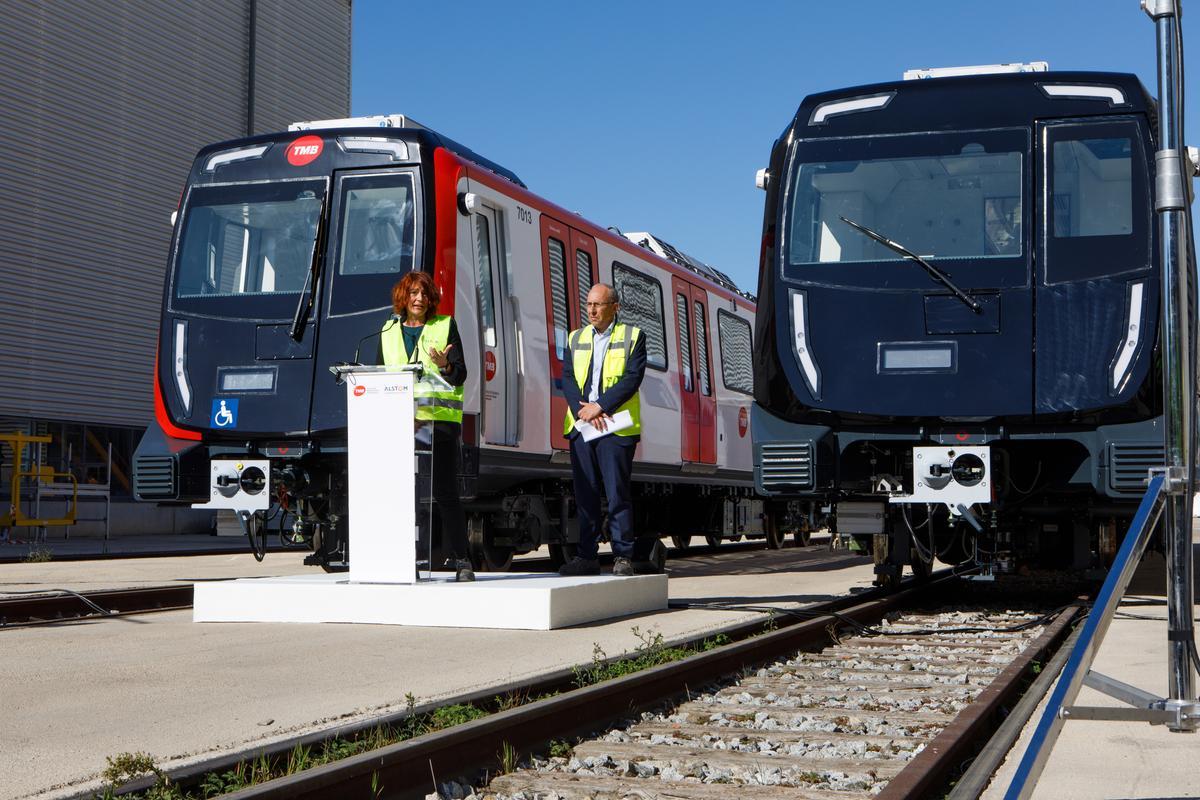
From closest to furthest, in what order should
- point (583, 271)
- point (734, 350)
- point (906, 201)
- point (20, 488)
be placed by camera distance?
point (906, 201) → point (583, 271) → point (734, 350) → point (20, 488)

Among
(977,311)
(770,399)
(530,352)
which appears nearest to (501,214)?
(530,352)

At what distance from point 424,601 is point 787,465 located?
2.52 m

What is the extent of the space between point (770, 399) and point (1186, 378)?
545cm

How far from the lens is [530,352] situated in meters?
11.8

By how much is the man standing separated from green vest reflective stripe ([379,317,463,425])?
100 cm

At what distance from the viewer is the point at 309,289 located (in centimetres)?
1026

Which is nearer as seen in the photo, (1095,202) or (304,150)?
(1095,202)

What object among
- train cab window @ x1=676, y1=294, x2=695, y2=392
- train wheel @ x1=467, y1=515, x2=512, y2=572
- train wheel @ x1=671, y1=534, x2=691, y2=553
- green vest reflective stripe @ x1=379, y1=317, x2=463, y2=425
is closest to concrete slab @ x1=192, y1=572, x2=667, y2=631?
green vest reflective stripe @ x1=379, y1=317, x2=463, y2=425

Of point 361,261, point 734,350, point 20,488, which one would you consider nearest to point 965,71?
point 361,261

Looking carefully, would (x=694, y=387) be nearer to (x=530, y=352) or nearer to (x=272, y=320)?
(x=530, y=352)

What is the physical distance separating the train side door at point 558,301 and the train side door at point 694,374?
10.0 ft

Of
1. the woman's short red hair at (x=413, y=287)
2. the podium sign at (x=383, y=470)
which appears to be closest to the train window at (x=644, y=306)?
the woman's short red hair at (x=413, y=287)

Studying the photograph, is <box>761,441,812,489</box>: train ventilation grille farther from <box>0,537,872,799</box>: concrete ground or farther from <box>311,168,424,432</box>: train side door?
<box>311,168,424,432</box>: train side door

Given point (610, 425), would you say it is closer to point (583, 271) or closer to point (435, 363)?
point (435, 363)
